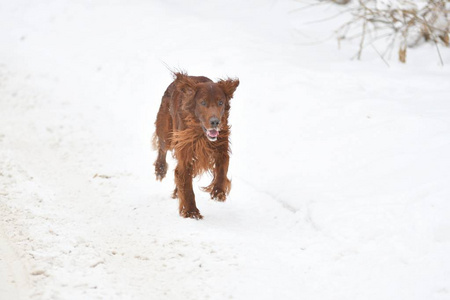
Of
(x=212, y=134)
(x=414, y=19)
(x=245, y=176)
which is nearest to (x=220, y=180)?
(x=212, y=134)

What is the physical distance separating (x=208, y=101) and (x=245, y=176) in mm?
1527

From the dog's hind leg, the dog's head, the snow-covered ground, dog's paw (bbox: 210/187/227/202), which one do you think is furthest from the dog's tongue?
the dog's hind leg

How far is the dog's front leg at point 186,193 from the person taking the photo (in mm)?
4727

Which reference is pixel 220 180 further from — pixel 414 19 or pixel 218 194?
pixel 414 19

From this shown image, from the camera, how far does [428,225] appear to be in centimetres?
392

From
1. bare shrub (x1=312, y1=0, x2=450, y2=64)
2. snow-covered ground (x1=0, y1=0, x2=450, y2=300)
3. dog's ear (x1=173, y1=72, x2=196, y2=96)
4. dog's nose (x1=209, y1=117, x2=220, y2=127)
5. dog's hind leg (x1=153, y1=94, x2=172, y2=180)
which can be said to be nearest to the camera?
snow-covered ground (x1=0, y1=0, x2=450, y2=300)

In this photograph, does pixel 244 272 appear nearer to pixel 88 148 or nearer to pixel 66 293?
pixel 66 293

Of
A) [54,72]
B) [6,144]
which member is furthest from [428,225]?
[54,72]

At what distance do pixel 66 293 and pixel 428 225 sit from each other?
2.47 meters

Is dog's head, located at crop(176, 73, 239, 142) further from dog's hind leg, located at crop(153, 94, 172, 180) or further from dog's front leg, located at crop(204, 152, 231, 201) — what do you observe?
dog's hind leg, located at crop(153, 94, 172, 180)

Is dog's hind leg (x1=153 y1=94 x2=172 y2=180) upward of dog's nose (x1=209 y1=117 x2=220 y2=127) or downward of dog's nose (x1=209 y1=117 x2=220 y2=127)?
downward

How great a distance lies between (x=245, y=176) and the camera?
5910 millimetres

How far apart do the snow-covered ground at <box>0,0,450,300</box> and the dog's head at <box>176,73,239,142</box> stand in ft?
2.70

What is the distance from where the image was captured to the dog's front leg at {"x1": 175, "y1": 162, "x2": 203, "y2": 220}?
186 inches
